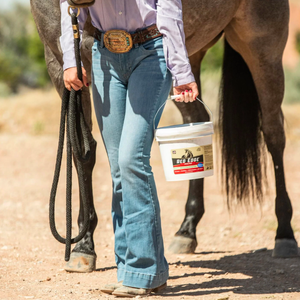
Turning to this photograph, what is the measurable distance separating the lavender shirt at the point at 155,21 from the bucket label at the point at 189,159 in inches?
12.6

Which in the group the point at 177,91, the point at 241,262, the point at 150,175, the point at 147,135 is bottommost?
the point at 241,262

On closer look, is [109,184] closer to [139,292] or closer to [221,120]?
[221,120]

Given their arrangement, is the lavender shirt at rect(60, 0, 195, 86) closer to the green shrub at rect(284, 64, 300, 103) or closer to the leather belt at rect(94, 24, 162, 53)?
the leather belt at rect(94, 24, 162, 53)

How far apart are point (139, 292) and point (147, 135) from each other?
2.51ft

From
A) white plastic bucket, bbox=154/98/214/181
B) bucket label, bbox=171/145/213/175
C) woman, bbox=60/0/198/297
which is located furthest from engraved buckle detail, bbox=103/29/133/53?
bucket label, bbox=171/145/213/175

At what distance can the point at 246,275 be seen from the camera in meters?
3.17

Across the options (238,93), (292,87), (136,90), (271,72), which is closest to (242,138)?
(238,93)

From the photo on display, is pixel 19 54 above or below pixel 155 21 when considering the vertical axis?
above

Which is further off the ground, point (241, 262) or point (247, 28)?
point (247, 28)

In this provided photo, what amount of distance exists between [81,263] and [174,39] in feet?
5.25

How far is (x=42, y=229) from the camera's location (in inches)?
176

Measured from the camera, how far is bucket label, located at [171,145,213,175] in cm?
241

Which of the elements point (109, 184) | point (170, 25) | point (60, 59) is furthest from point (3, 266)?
point (109, 184)

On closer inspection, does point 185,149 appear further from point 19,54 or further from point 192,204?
point 19,54
